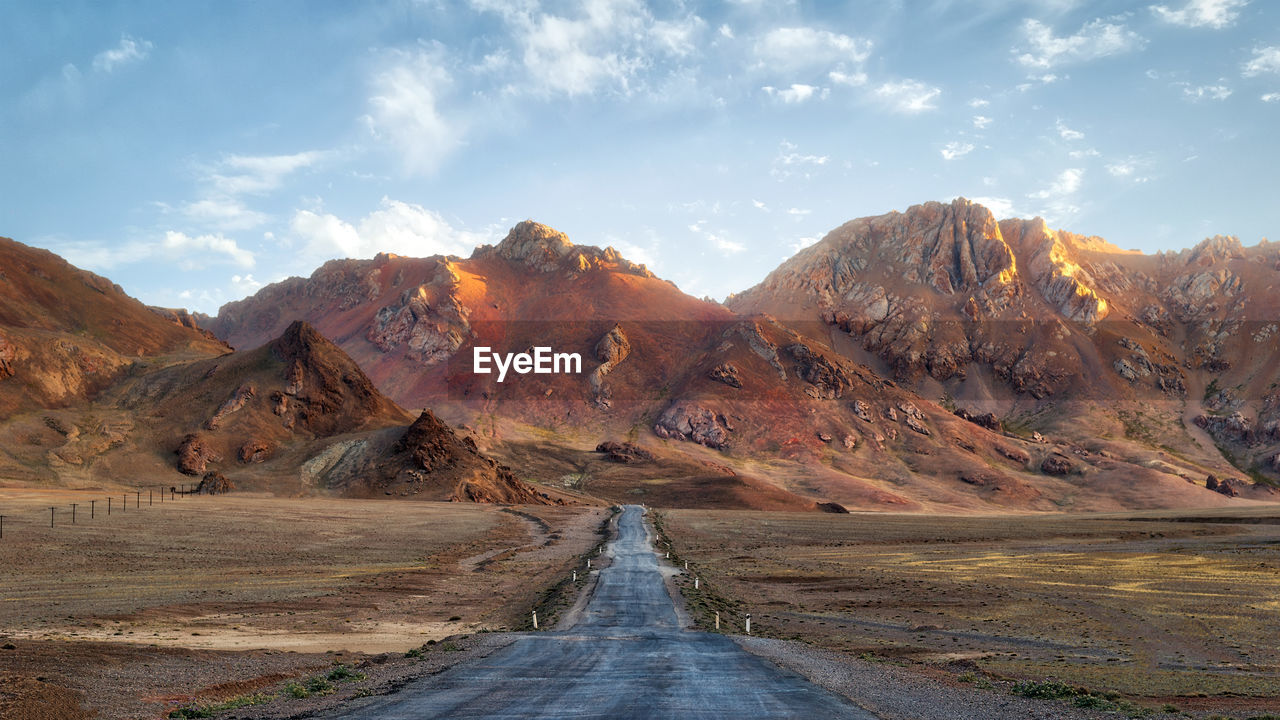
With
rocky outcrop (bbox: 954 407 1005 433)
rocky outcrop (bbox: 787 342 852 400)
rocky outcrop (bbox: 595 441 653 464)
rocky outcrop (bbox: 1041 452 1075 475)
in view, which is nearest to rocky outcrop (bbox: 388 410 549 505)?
rocky outcrop (bbox: 595 441 653 464)

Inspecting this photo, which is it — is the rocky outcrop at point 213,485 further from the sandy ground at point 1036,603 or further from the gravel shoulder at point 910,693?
the gravel shoulder at point 910,693

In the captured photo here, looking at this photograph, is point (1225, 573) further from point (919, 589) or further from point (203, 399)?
point (203, 399)

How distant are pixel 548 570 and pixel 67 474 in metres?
85.9

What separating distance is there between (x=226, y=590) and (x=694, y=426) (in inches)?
5232

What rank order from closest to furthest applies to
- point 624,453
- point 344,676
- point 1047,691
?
1. point 1047,691
2. point 344,676
3. point 624,453

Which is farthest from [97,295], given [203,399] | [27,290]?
[203,399]

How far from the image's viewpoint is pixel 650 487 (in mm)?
130875

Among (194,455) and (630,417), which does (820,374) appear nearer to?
(630,417)

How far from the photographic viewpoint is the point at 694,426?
16562 cm

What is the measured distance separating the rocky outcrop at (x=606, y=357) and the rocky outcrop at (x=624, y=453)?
30.4m

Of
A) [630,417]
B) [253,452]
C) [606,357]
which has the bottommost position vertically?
[253,452]

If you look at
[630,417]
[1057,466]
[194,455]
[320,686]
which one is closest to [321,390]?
[194,455]

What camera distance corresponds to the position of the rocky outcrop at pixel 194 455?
107m

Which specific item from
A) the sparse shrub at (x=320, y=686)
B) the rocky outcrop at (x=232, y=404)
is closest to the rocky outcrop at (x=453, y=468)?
the rocky outcrop at (x=232, y=404)
